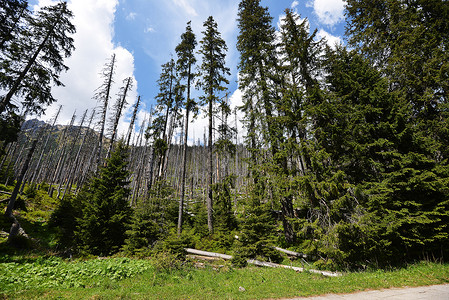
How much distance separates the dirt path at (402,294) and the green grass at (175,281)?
0.37 m

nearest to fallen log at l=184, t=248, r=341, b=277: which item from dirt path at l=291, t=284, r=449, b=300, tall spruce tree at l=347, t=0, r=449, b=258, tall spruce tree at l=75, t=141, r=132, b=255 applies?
dirt path at l=291, t=284, r=449, b=300

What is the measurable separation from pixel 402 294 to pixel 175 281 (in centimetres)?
798

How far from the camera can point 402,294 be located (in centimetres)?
563

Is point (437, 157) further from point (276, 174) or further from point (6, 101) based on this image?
point (6, 101)

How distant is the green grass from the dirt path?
1.22 feet

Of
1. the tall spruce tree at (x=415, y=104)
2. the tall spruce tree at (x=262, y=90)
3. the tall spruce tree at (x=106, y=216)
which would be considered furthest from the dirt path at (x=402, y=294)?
the tall spruce tree at (x=106, y=216)

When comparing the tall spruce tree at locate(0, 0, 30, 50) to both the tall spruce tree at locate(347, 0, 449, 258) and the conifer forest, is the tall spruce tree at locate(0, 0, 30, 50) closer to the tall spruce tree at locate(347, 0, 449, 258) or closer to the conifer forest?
the conifer forest

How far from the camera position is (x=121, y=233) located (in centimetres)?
1162

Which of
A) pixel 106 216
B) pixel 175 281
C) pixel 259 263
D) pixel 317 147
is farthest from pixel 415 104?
pixel 106 216

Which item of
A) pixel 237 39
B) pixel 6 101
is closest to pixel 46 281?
pixel 6 101

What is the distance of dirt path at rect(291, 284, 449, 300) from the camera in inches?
208

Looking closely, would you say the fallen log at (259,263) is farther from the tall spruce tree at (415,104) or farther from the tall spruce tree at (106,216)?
the tall spruce tree at (106,216)

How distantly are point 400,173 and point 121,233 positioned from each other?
16.3 meters

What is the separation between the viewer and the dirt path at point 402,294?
17.4ft
